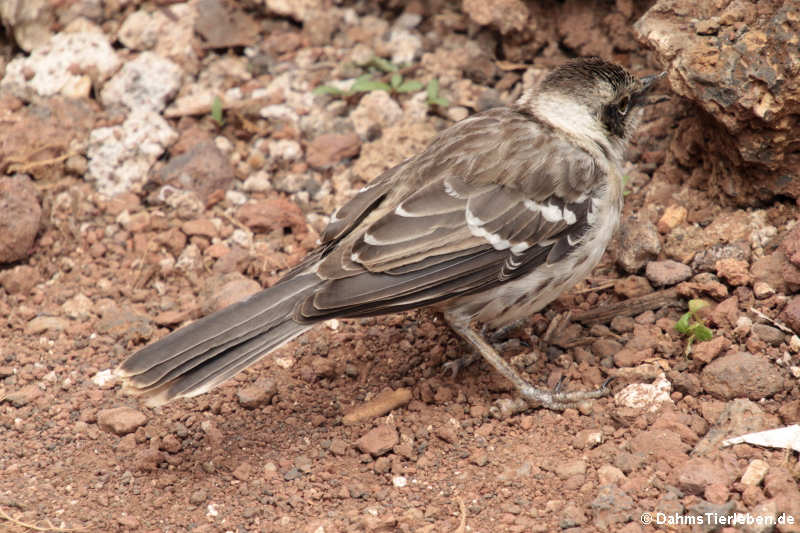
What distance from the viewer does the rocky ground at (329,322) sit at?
15.6 feet

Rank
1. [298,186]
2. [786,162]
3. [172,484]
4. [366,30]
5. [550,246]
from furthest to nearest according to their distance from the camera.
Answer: [366,30], [298,186], [786,162], [550,246], [172,484]

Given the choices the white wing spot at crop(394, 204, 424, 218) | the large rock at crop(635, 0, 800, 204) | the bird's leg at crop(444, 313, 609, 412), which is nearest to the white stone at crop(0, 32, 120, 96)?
the white wing spot at crop(394, 204, 424, 218)

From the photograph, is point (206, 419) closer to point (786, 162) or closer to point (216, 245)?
point (216, 245)

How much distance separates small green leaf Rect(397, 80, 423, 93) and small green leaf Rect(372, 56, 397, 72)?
0.82 ft

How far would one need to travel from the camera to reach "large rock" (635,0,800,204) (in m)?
5.46

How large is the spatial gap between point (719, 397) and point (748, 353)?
0.33 metres

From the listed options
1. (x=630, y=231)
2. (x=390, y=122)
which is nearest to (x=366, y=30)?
(x=390, y=122)

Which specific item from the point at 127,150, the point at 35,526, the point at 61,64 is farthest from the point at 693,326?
the point at 61,64

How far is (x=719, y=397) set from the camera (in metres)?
5.12

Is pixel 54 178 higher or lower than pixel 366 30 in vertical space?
lower

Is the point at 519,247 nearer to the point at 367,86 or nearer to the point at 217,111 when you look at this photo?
the point at 367,86

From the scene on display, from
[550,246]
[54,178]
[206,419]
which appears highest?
[550,246]

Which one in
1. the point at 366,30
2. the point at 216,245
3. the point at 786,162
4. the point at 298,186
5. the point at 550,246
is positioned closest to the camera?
the point at 550,246

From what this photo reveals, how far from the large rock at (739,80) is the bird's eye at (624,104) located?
0.32 m
